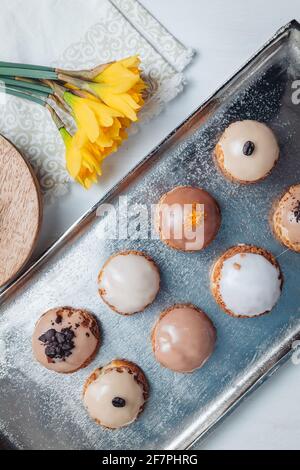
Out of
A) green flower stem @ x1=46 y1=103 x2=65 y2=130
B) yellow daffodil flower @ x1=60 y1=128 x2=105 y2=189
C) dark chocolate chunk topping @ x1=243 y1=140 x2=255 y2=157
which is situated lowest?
dark chocolate chunk topping @ x1=243 y1=140 x2=255 y2=157

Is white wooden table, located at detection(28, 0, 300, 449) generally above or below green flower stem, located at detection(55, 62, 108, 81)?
below

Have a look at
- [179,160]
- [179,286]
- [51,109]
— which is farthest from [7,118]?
[179,286]

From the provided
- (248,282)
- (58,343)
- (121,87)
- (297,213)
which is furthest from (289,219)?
(58,343)

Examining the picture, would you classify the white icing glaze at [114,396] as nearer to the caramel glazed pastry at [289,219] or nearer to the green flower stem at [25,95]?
the caramel glazed pastry at [289,219]

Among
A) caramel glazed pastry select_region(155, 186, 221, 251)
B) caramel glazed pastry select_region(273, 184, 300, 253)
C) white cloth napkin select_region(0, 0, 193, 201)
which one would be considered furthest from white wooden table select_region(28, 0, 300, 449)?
caramel glazed pastry select_region(273, 184, 300, 253)

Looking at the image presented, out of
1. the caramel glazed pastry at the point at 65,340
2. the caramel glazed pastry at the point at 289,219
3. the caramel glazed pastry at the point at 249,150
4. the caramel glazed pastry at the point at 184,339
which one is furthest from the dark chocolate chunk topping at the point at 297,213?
the caramel glazed pastry at the point at 65,340

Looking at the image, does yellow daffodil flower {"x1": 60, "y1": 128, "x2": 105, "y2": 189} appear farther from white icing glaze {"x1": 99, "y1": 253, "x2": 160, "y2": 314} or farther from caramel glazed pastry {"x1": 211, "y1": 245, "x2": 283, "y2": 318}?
caramel glazed pastry {"x1": 211, "y1": 245, "x2": 283, "y2": 318}

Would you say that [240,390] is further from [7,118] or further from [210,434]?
[7,118]
